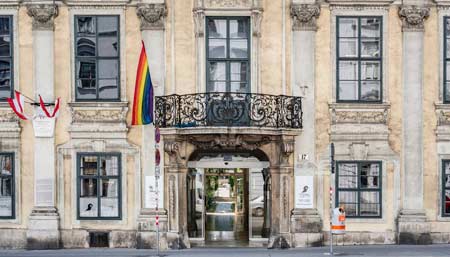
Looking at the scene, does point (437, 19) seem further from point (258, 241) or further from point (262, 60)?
point (258, 241)

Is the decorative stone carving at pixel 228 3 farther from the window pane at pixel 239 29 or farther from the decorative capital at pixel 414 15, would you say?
the decorative capital at pixel 414 15

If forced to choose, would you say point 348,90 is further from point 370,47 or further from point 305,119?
point 305,119

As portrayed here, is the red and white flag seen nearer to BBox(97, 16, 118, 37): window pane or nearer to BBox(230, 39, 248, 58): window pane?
BBox(97, 16, 118, 37): window pane

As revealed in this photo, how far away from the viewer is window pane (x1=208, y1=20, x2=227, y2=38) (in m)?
24.6

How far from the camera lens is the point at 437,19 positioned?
80.6 ft

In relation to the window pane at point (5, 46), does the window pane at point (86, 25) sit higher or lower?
higher

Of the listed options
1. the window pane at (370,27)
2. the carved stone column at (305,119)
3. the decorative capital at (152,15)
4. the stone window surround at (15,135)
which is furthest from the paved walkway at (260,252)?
the decorative capital at (152,15)

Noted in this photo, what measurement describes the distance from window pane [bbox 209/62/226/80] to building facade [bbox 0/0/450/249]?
0.04m

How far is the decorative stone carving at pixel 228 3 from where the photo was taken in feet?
80.0

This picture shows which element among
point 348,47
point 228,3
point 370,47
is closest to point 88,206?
point 228,3

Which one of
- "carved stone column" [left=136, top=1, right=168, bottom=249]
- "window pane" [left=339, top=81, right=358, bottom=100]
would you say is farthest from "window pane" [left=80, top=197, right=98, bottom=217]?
"window pane" [left=339, top=81, right=358, bottom=100]

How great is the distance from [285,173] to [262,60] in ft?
11.1

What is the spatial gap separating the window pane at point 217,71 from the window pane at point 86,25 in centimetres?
369

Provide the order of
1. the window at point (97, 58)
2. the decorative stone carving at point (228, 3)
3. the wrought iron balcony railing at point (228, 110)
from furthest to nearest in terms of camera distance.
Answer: the window at point (97, 58) < the decorative stone carving at point (228, 3) < the wrought iron balcony railing at point (228, 110)
